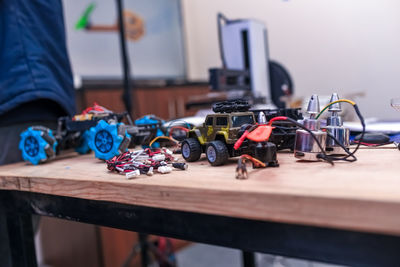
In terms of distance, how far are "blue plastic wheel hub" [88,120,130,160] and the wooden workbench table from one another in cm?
8

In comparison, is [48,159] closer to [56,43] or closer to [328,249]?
[56,43]

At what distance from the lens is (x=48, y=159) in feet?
2.67

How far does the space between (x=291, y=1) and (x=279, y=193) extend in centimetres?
102

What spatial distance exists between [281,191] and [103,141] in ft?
1.42

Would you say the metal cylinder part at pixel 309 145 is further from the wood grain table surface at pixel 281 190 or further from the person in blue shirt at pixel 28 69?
the person in blue shirt at pixel 28 69

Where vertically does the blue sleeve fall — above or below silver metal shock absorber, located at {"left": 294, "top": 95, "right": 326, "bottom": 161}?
above

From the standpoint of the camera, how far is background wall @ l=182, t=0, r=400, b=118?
0.99 meters

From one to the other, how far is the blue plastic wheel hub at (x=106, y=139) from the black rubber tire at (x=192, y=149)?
0.14 meters

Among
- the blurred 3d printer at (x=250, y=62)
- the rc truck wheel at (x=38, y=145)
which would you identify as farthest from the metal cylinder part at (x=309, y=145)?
the blurred 3d printer at (x=250, y=62)

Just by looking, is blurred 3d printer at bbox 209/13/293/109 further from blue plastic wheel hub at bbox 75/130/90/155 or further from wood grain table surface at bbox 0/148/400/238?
wood grain table surface at bbox 0/148/400/238

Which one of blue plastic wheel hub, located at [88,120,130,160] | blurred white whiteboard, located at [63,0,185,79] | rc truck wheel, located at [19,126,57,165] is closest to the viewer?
blue plastic wheel hub, located at [88,120,130,160]

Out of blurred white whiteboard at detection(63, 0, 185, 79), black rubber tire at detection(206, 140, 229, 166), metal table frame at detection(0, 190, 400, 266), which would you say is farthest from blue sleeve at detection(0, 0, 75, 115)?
blurred white whiteboard at detection(63, 0, 185, 79)

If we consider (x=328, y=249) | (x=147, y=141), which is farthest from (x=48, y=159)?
(x=328, y=249)

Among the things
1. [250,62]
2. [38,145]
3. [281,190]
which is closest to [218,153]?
[281,190]
